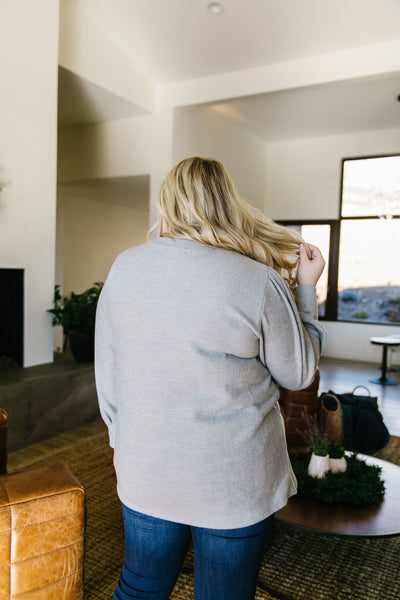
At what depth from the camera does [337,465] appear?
7.02 feet

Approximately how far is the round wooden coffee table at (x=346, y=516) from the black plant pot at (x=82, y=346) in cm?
257

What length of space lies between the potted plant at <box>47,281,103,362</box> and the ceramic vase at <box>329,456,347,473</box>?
2548 millimetres

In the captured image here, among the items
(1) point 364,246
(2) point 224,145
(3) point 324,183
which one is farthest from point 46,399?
(3) point 324,183

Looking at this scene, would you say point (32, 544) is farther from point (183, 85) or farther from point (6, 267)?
point (183, 85)

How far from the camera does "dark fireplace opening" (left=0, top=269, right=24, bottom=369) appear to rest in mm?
3859

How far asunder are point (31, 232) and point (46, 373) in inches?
44.5

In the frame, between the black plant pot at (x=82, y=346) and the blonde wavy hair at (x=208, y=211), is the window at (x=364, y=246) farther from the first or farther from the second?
the blonde wavy hair at (x=208, y=211)

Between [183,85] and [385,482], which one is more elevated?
[183,85]

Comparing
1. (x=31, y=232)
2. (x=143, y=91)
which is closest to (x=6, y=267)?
(x=31, y=232)

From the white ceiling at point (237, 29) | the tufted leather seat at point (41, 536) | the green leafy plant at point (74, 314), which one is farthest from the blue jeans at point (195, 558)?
the white ceiling at point (237, 29)

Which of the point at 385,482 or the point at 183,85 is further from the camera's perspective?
the point at 183,85

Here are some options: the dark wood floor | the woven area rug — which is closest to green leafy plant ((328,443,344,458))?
the woven area rug

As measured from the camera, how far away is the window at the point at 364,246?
295 inches

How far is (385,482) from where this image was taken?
2158mm
